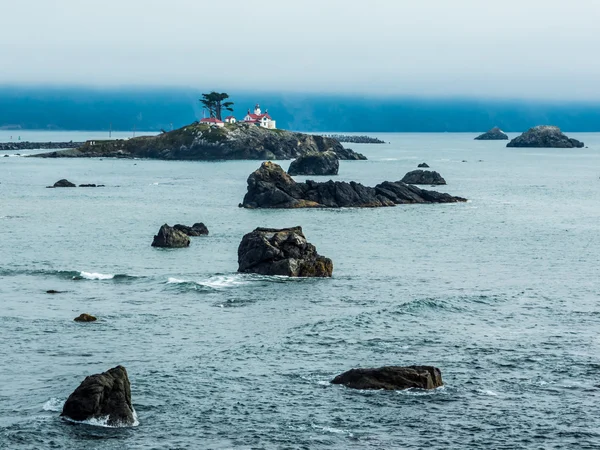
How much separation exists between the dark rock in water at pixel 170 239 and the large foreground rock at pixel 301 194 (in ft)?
143

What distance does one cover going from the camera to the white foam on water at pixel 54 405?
43438mm

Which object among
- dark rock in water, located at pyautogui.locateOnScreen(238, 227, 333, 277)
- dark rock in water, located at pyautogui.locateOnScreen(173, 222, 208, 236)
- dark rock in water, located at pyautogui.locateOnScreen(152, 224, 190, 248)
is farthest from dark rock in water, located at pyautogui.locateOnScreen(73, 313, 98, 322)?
dark rock in water, located at pyautogui.locateOnScreen(173, 222, 208, 236)

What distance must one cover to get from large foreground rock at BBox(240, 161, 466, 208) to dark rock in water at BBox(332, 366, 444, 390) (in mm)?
95125

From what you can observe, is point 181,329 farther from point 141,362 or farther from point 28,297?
point 28,297

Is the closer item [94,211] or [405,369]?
[405,369]

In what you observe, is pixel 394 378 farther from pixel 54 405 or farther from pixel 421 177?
pixel 421 177

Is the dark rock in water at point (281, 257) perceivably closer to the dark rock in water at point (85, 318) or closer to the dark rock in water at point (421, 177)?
the dark rock in water at point (85, 318)

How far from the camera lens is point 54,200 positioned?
157m

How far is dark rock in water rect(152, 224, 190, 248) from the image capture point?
98312mm

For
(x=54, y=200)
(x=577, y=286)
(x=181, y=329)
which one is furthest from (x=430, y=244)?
(x=54, y=200)

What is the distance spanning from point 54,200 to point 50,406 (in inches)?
4680

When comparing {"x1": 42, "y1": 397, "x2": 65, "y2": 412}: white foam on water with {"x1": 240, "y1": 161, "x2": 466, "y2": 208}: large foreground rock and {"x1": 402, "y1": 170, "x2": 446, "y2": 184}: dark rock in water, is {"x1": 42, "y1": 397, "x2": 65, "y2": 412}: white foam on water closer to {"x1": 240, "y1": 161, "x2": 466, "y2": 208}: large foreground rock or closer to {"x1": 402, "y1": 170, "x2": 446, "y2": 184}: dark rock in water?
{"x1": 240, "y1": 161, "x2": 466, "y2": 208}: large foreground rock

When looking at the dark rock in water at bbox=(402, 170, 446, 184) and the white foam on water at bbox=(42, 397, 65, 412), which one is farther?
the dark rock in water at bbox=(402, 170, 446, 184)

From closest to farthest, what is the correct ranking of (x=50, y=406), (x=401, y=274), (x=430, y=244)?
(x=50, y=406)
(x=401, y=274)
(x=430, y=244)
